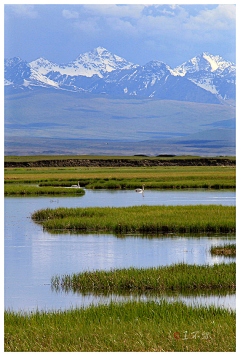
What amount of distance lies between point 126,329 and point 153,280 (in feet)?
17.2

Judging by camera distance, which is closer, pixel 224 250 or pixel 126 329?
pixel 126 329

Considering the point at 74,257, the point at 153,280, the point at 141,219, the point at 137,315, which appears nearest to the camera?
the point at 137,315

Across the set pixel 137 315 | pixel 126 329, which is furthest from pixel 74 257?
pixel 126 329

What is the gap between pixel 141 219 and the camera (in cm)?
3064

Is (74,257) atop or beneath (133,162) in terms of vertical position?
beneath

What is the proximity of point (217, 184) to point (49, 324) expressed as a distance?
58194mm

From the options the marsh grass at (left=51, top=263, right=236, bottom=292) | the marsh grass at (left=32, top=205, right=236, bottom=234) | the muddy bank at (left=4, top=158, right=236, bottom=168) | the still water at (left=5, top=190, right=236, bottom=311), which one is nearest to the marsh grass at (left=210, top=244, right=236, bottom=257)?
the still water at (left=5, top=190, right=236, bottom=311)

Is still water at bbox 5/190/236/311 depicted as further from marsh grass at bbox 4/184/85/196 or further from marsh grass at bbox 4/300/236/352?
marsh grass at bbox 4/184/85/196

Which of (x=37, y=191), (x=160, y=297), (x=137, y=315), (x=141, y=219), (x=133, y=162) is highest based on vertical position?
(x=133, y=162)

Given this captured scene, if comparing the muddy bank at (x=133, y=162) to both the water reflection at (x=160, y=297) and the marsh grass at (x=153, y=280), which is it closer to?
the marsh grass at (x=153, y=280)

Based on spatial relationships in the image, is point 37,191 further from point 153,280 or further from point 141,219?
point 153,280

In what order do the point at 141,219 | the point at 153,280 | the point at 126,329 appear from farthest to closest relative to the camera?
the point at 141,219
the point at 153,280
the point at 126,329

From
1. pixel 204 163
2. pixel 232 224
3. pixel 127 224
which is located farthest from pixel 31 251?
pixel 204 163
